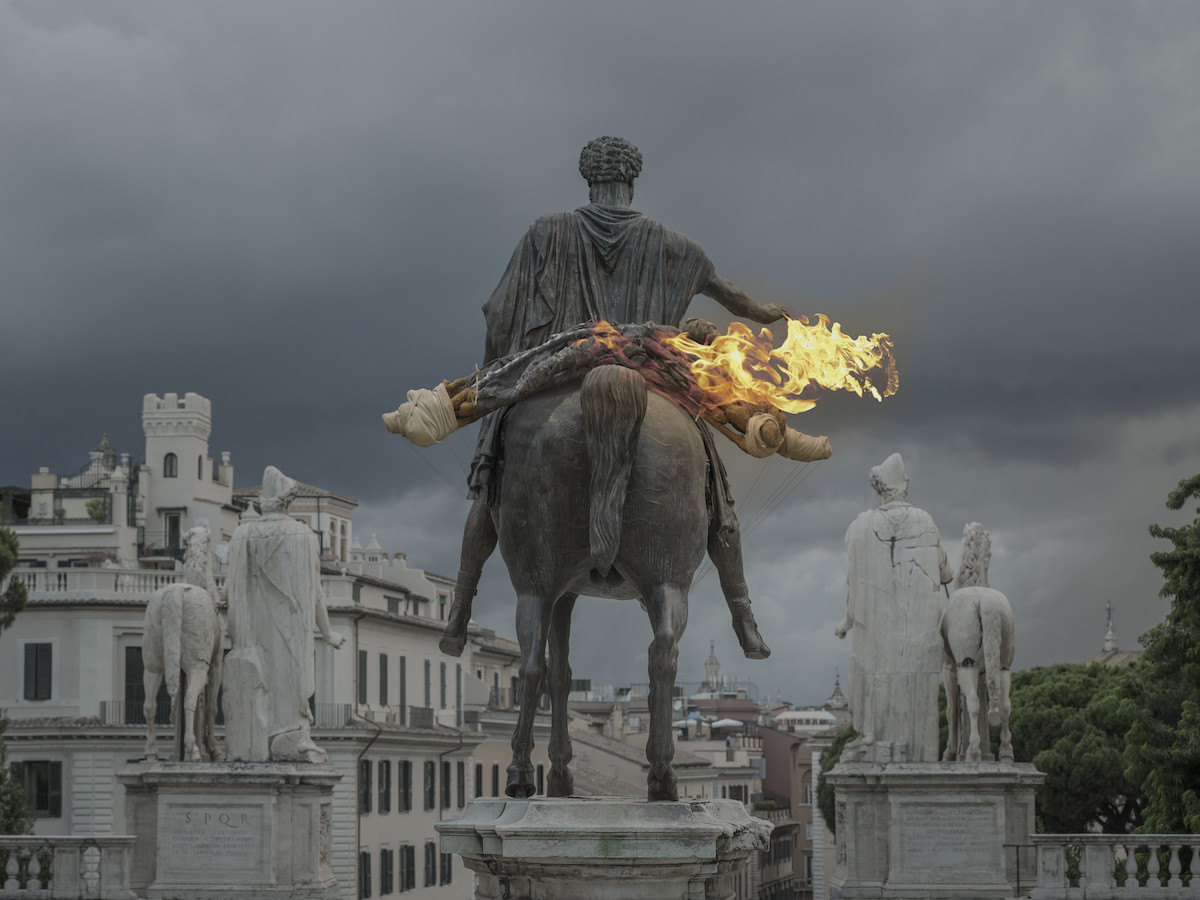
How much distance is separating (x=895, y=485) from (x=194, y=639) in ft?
26.8

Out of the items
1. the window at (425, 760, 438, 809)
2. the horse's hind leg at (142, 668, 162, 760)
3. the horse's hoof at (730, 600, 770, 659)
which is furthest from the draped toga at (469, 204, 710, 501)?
the window at (425, 760, 438, 809)

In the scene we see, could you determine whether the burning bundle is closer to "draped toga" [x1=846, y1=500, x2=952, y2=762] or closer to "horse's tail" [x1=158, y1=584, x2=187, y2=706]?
"draped toga" [x1=846, y1=500, x2=952, y2=762]

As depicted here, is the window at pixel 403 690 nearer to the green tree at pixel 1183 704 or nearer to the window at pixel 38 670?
the window at pixel 38 670

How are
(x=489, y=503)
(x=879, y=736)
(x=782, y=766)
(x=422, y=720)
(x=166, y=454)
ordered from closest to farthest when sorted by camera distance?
(x=489, y=503), (x=879, y=736), (x=422, y=720), (x=166, y=454), (x=782, y=766)

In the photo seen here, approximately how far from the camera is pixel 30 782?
52.6m

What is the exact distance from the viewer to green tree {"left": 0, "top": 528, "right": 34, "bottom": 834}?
4134 cm

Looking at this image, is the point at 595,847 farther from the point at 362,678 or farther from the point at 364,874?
the point at 362,678

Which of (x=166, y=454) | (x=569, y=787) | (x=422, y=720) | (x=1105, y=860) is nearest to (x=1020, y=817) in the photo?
(x=1105, y=860)

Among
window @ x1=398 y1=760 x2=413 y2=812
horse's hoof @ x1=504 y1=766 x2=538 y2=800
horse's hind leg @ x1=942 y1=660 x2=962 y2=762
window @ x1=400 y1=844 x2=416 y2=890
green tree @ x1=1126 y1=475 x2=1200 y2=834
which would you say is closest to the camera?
horse's hoof @ x1=504 y1=766 x2=538 y2=800

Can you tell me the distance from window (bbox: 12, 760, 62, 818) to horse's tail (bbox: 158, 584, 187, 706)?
33.3 m

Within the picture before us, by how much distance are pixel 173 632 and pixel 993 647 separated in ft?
30.2

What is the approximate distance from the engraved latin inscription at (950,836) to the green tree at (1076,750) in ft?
92.2

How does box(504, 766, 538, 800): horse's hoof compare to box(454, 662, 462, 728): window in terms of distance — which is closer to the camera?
box(504, 766, 538, 800): horse's hoof

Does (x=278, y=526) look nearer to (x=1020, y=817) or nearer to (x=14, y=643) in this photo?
(x=1020, y=817)
